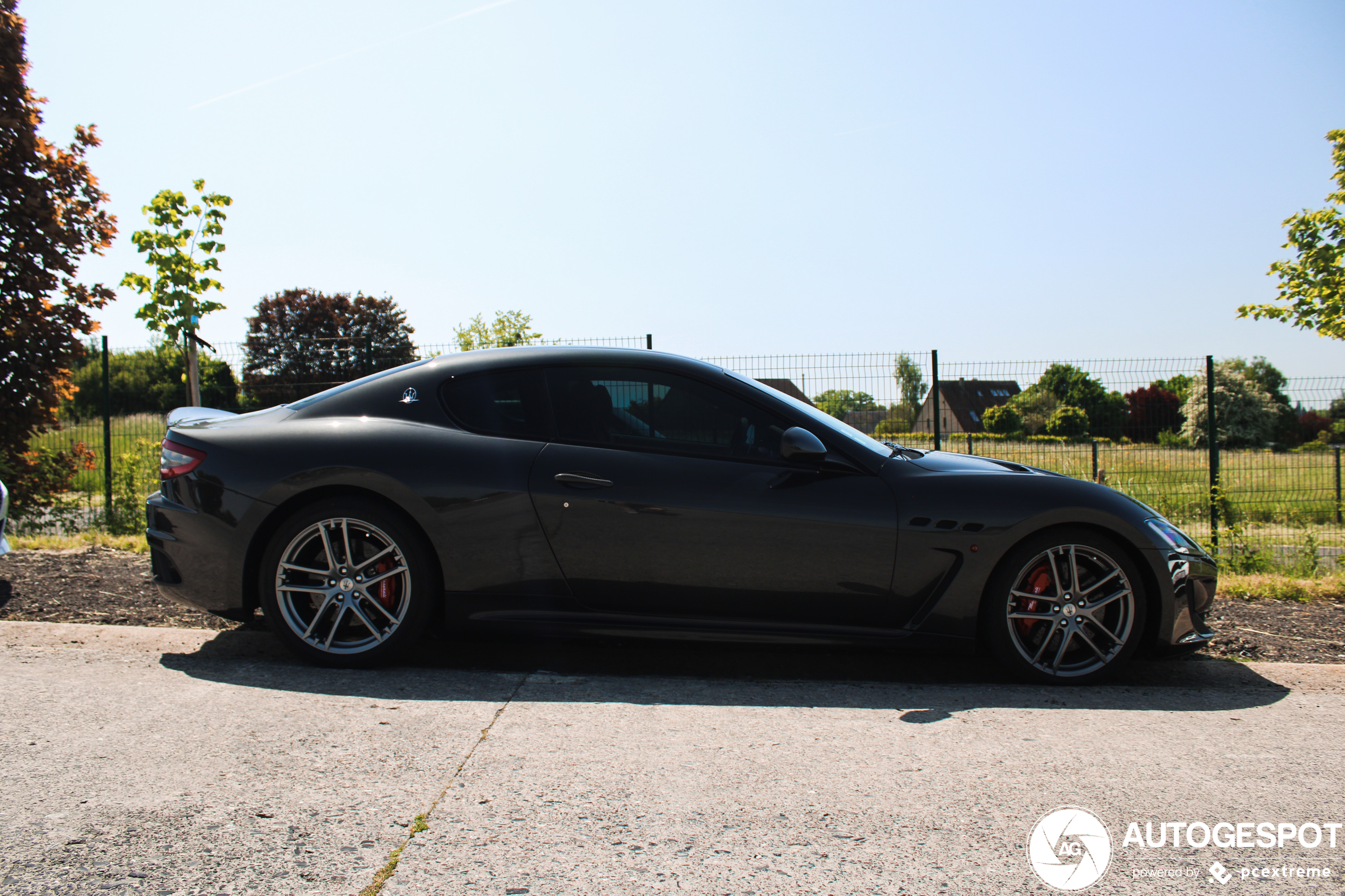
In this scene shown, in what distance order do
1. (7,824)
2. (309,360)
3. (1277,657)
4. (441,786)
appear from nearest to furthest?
1. (7,824)
2. (441,786)
3. (1277,657)
4. (309,360)

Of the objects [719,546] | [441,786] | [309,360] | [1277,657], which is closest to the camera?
[441,786]

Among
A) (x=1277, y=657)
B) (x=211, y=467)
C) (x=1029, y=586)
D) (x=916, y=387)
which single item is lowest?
(x=1277, y=657)

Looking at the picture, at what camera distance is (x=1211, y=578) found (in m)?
3.76

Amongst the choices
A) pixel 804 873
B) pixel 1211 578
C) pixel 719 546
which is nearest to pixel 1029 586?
pixel 1211 578

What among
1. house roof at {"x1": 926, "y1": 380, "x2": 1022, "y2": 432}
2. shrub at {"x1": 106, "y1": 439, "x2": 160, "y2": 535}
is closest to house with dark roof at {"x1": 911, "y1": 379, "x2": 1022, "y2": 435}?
house roof at {"x1": 926, "y1": 380, "x2": 1022, "y2": 432}

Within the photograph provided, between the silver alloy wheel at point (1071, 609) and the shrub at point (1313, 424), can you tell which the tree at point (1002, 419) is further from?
the silver alloy wheel at point (1071, 609)

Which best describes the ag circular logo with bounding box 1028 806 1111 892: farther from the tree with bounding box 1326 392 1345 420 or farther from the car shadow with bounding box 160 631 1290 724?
the tree with bounding box 1326 392 1345 420

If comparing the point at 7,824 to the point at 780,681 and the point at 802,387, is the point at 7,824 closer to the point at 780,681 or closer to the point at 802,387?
the point at 780,681

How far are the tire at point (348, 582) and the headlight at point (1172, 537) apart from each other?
10.5 ft

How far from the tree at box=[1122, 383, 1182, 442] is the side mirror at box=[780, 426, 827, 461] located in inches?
257

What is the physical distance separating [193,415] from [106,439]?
622 centimetres

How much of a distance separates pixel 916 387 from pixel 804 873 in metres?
6.64

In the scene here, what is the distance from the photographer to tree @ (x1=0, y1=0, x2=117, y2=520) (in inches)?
294

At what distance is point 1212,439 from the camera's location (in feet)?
28.4
